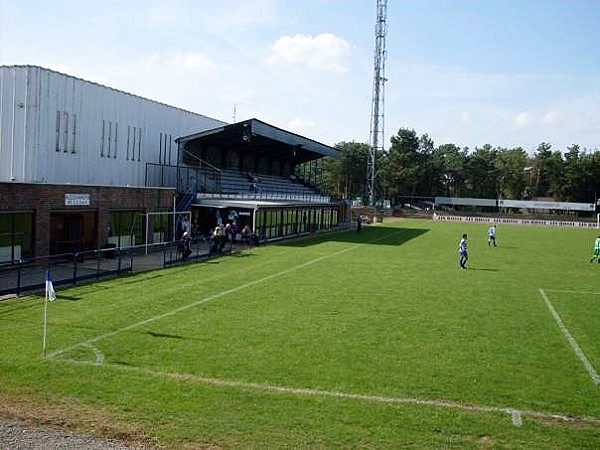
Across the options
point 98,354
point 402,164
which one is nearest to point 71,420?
point 98,354

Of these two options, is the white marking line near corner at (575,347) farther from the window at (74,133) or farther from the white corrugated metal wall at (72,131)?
the window at (74,133)

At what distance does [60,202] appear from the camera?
26109 mm

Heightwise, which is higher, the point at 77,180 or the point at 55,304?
the point at 77,180

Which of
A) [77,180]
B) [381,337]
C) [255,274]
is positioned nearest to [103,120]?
[77,180]

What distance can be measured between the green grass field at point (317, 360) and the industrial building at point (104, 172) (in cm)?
577


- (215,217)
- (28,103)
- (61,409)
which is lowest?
(61,409)

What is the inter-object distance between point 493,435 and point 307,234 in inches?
1641

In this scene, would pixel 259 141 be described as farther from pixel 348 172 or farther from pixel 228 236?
pixel 348 172

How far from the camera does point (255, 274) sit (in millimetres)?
25188

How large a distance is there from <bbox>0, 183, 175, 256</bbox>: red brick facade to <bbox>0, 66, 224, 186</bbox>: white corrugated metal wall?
2.64 meters

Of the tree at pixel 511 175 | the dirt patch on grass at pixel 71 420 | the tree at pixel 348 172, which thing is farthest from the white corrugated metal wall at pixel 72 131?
the tree at pixel 511 175

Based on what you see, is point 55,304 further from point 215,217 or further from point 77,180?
point 215,217

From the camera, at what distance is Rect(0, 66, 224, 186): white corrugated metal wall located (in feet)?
92.2

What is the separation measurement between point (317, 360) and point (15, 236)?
53.5 ft
